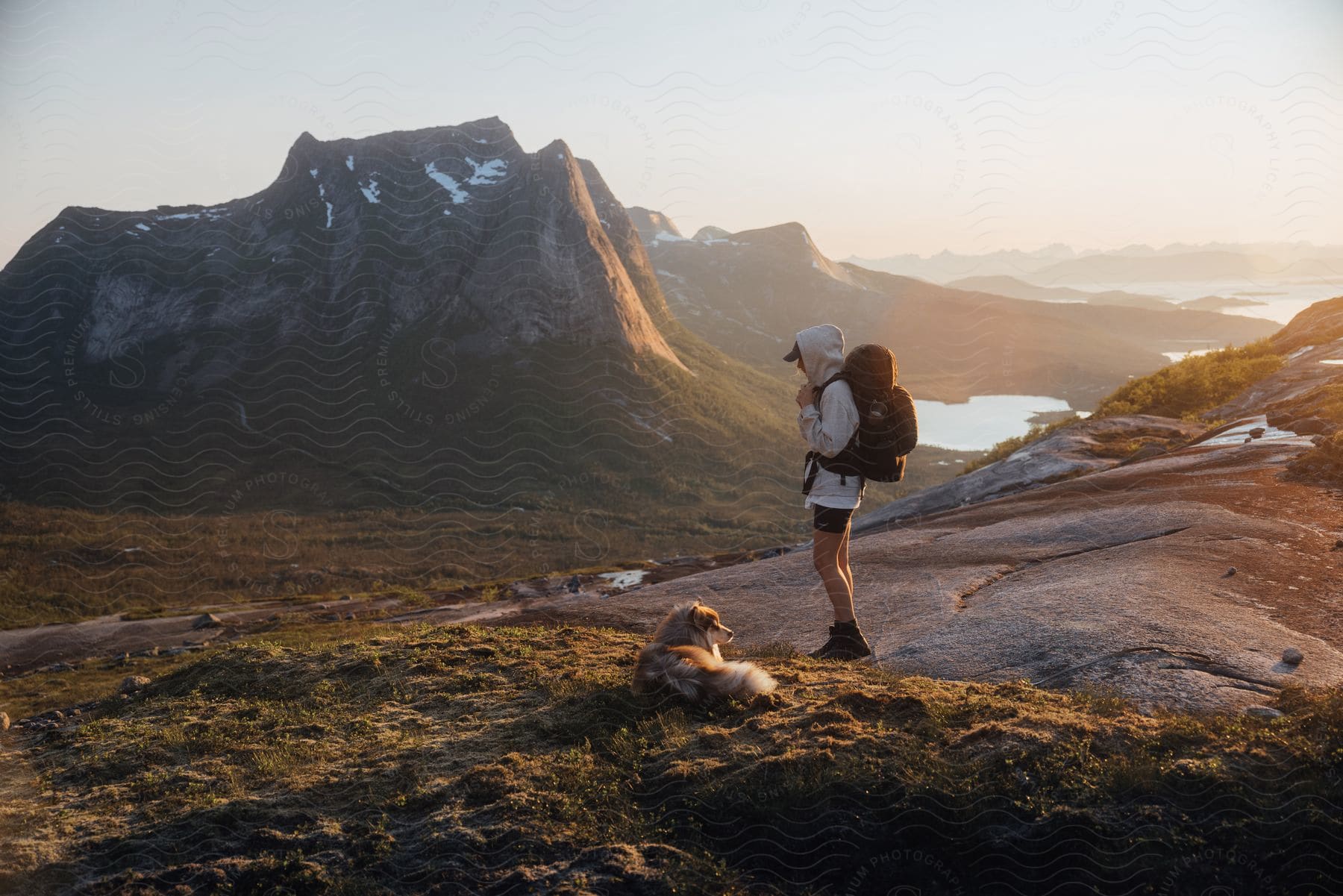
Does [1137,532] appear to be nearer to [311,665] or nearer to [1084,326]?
[311,665]

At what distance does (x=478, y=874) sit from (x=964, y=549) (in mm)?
10598

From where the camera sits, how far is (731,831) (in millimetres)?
→ 4887

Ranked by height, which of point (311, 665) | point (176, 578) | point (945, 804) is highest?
point (945, 804)

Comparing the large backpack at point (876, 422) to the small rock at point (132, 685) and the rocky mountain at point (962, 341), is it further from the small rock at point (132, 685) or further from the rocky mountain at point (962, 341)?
the rocky mountain at point (962, 341)

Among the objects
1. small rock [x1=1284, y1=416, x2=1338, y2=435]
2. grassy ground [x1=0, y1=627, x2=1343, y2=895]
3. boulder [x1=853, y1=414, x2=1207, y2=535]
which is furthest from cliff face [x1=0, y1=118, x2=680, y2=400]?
grassy ground [x1=0, y1=627, x2=1343, y2=895]

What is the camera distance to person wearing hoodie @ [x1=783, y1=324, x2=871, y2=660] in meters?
8.12

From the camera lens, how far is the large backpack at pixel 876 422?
802cm

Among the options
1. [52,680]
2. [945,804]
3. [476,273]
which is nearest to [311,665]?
[945,804]

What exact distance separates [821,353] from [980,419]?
14398cm

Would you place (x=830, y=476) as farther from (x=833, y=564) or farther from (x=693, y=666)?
(x=693, y=666)

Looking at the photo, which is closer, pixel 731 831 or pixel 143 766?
pixel 731 831

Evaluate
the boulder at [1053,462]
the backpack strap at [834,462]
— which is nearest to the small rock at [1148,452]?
the boulder at [1053,462]

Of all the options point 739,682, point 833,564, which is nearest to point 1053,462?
point 833,564

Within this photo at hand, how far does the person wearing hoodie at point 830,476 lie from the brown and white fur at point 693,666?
60.9 inches
